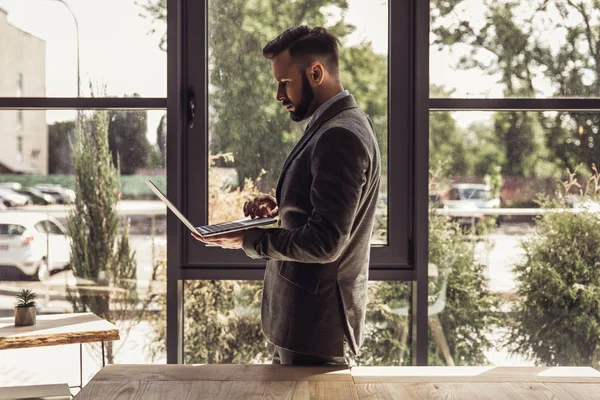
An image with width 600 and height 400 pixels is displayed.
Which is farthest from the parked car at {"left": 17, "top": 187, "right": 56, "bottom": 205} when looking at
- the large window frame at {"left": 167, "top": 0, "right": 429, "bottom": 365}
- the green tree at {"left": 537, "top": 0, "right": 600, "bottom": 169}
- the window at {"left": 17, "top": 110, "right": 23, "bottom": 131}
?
the green tree at {"left": 537, "top": 0, "right": 600, "bottom": 169}

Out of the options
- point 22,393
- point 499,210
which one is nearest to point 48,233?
point 22,393

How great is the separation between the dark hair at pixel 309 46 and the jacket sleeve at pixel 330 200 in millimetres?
313

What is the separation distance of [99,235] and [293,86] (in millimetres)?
1592

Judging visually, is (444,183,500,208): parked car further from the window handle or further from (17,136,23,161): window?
(17,136,23,161): window

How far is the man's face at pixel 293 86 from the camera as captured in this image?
78.0 inches

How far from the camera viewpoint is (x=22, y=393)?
2367mm

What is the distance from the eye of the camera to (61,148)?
10.5 ft

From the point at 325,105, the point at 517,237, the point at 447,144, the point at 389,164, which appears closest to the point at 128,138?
the point at 389,164

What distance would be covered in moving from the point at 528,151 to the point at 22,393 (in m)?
2.30

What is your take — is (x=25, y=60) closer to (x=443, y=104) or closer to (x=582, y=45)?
(x=443, y=104)

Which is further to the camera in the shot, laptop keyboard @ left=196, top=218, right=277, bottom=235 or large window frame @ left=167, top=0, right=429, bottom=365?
large window frame @ left=167, top=0, right=429, bottom=365

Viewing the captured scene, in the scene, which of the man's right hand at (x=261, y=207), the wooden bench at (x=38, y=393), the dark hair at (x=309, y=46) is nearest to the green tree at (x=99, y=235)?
the wooden bench at (x=38, y=393)

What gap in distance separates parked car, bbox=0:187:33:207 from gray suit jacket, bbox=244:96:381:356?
1.72 metres

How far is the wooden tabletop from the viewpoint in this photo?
8.56ft
